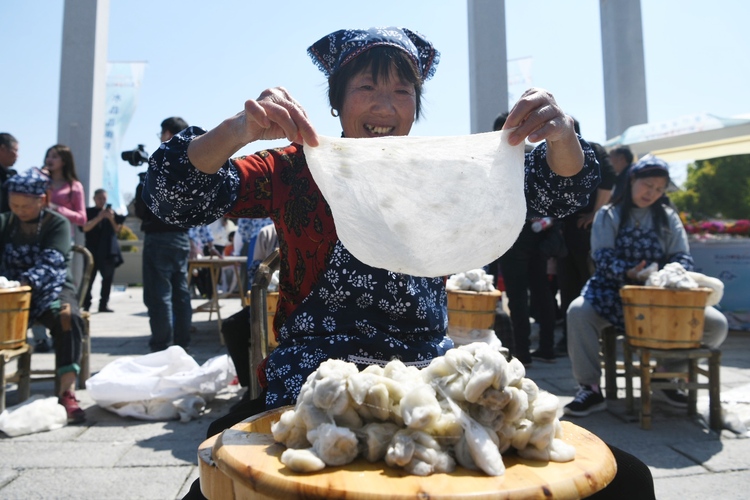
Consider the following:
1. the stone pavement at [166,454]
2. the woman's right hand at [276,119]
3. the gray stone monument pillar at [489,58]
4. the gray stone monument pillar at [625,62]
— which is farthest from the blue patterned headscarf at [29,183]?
the gray stone monument pillar at [625,62]

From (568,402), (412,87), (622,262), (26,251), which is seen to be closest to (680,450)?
(568,402)

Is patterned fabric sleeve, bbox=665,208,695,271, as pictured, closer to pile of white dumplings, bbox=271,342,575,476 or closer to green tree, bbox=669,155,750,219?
pile of white dumplings, bbox=271,342,575,476

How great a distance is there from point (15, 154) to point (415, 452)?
19.3 feet

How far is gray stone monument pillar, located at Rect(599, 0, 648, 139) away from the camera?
9031 mm

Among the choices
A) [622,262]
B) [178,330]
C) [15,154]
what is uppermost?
[15,154]

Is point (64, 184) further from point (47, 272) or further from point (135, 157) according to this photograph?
point (47, 272)

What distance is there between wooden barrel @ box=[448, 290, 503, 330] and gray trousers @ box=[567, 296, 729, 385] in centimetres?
60

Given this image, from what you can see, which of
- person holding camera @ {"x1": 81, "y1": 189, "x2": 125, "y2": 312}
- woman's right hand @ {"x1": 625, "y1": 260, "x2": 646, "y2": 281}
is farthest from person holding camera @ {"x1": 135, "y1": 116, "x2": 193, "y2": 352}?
woman's right hand @ {"x1": 625, "y1": 260, "x2": 646, "y2": 281}

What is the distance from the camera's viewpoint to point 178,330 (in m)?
5.39

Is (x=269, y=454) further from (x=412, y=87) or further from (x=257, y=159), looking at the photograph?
(x=412, y=87)

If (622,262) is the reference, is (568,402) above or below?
below

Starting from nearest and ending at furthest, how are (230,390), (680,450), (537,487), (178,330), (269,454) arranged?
(537,487) → (269,454) → (680,450) → (230,390) → (178,330)

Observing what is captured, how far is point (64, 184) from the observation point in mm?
5449

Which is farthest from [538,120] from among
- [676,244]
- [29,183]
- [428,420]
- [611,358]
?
[29,183]
